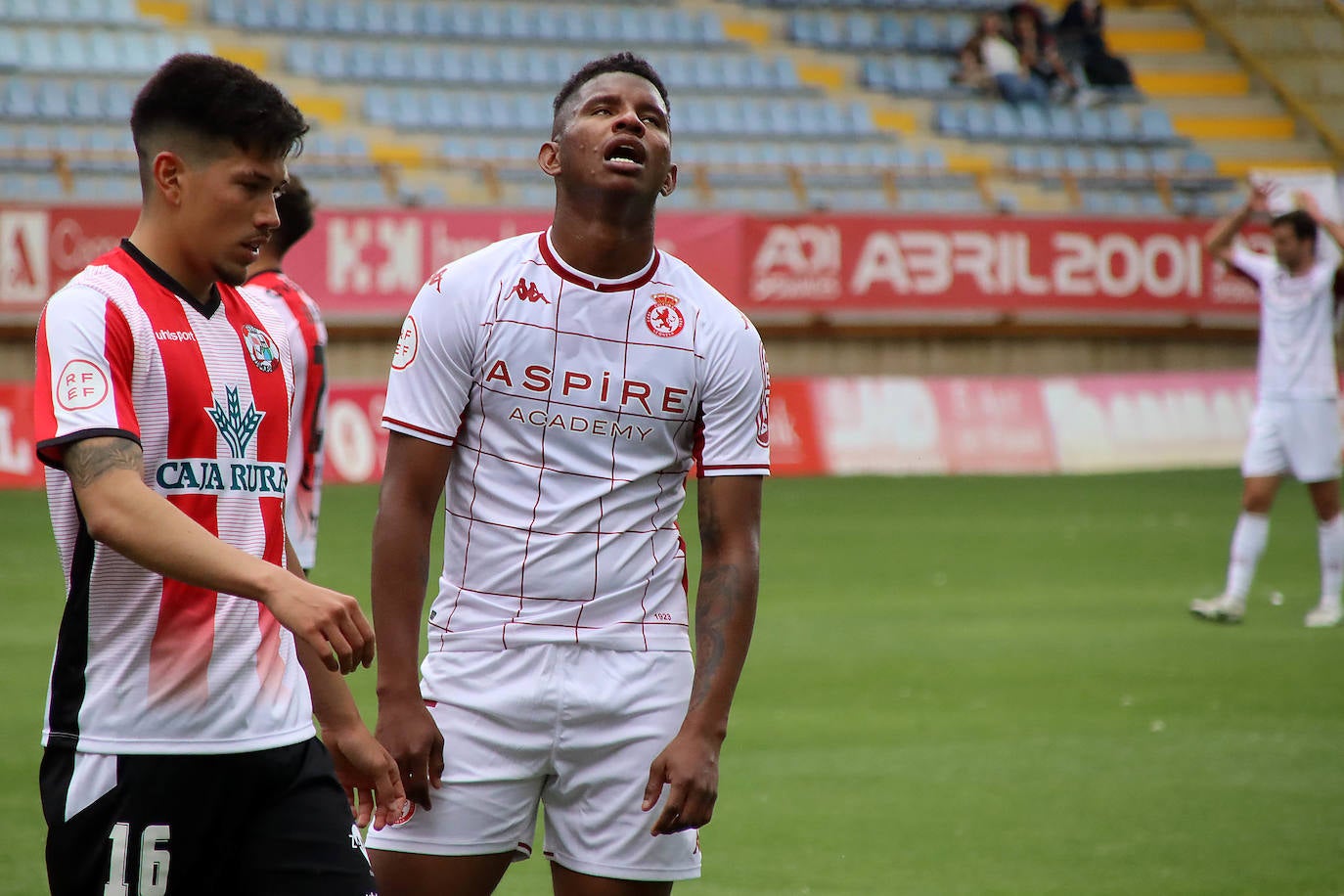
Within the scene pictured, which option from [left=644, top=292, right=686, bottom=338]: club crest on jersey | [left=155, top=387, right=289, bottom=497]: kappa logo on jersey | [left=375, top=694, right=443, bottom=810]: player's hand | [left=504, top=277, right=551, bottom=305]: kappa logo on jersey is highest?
[left=504, top=277, right=551, bottom=305]: kappa logo on jersey

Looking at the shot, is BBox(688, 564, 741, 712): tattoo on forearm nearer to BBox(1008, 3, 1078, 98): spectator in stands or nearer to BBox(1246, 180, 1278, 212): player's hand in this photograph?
BBox(1246, 180, 1278, 212): player's hand

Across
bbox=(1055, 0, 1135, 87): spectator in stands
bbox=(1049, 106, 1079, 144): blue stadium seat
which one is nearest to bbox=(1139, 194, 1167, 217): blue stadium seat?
bbox=(1049, 106, 1079, 144): blue stadium seat

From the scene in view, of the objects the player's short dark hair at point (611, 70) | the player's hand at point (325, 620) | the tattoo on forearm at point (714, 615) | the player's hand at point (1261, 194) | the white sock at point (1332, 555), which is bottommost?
the white sock at point (1332, 555)

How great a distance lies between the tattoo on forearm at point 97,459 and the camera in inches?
108

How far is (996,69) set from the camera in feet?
84.5

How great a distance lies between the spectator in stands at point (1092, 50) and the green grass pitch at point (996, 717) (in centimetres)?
1355

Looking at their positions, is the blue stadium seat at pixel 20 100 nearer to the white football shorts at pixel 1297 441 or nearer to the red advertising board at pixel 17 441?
the red advertising board at pixel 17 441

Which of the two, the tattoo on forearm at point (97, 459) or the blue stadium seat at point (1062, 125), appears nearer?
the tattoo on forearm at point (97, 459)

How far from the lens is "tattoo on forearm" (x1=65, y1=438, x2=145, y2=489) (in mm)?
2750

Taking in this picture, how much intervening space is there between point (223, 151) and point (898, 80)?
2342cm

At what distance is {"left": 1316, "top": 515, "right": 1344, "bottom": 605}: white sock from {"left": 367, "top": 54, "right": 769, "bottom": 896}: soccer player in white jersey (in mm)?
8266

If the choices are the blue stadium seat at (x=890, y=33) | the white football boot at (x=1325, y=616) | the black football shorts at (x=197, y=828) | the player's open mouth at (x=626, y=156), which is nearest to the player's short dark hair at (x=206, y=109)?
the player's open mouth at (x=626, y=156)

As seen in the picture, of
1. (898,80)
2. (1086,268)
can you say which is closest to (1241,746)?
(1086,268)

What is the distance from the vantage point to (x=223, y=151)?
10.0 ft
